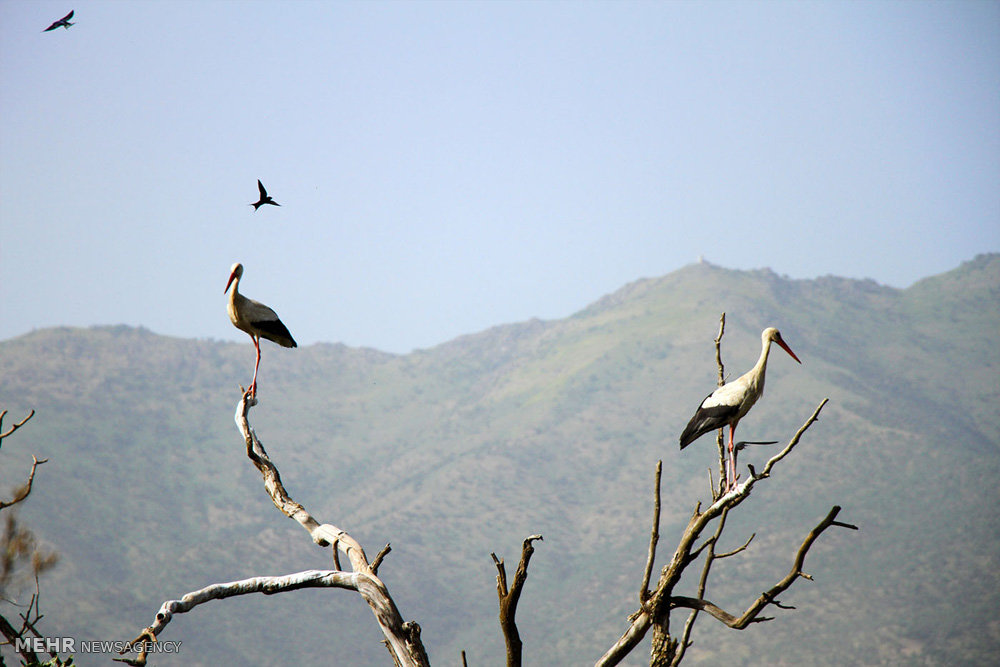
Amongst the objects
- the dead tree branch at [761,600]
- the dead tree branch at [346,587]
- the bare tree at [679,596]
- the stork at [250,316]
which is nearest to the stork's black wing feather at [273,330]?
the stork at [250,316]

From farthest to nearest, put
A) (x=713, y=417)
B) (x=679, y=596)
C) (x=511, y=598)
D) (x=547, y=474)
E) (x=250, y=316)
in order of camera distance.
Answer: (x=547, y=474), (x=250, y=316), (x=713, y=417), (x=679, y=596), (x=511, y=598)

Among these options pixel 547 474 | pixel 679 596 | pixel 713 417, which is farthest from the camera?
pixel 547 474

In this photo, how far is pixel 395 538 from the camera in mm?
90562

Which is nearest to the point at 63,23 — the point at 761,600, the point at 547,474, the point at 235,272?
the point at 235,272

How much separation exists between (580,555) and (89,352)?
7191 cm

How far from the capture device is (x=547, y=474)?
339 ft

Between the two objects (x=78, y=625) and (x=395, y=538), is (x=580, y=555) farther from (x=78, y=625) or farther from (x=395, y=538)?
(x=78, y=625)

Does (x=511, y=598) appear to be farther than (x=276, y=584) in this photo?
No

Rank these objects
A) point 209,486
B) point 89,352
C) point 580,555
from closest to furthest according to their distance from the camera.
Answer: point 580,555, point 209,486, point 89,352

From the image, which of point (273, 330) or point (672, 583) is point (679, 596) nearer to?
point (672, 583)

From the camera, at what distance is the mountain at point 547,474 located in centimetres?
7169

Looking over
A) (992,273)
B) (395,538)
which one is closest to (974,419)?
(992,273)

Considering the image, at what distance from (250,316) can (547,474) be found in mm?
95141

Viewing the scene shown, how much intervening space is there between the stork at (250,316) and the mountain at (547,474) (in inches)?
2373
